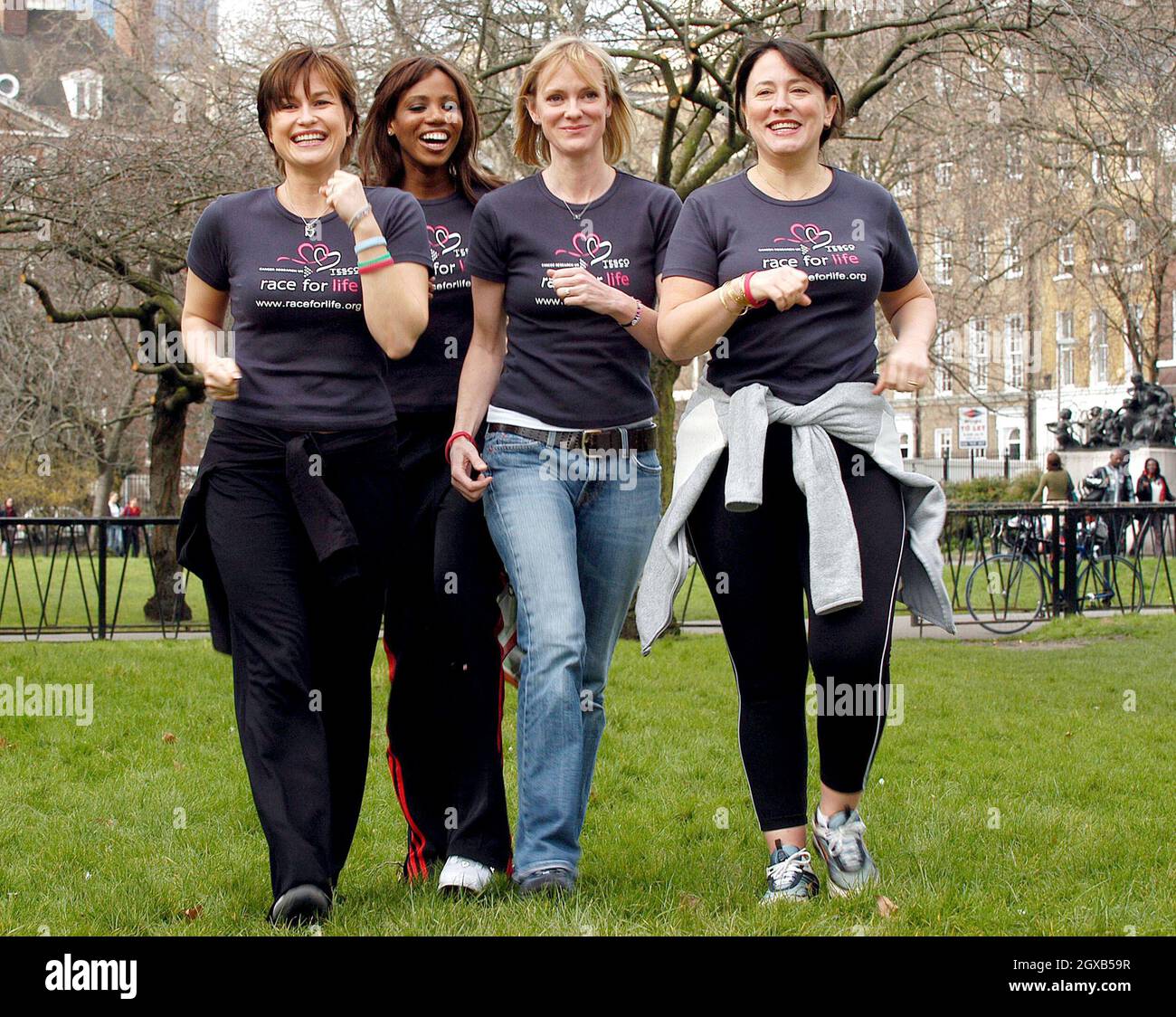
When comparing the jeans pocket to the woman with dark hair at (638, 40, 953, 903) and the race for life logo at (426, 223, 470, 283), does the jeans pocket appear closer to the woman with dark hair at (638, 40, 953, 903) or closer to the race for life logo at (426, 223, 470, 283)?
the woman with dark hair at (638, 40, 953, 903)

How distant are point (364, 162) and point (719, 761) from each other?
130 inches

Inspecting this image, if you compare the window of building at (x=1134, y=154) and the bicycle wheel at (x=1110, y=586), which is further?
the bicycle wheel at (x=1110, y=586)

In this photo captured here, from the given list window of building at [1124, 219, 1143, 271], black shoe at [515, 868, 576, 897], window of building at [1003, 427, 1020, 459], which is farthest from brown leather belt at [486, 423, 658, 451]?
window of building at [1003, 427, 1020, 459]

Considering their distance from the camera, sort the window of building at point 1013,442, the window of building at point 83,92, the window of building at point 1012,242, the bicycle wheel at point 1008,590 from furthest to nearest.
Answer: the window of building at point 1013,442 < the window of building at point 1012,242 < the window of building at point 83,92 < the bicycle wheel at point 1008,590

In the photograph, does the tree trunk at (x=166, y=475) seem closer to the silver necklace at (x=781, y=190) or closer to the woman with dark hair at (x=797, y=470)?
the woman with dark hair at (x=797, y=470)

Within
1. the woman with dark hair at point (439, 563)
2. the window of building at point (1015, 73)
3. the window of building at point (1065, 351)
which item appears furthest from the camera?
the window of building at point (1065, 351)

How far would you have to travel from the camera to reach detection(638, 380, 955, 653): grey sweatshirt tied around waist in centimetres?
355

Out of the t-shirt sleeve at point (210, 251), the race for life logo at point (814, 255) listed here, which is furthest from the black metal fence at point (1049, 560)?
the t-shirt sleeve at point (210, 251)

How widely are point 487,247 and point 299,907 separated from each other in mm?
1860

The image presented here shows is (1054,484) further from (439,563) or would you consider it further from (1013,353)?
(1013,353)

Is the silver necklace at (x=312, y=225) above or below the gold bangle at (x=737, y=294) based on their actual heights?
above

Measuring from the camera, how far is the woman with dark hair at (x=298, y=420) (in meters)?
3.62

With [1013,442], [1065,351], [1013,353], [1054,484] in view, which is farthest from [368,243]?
[1013,442]

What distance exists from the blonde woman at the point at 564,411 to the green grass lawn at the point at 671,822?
490mm
